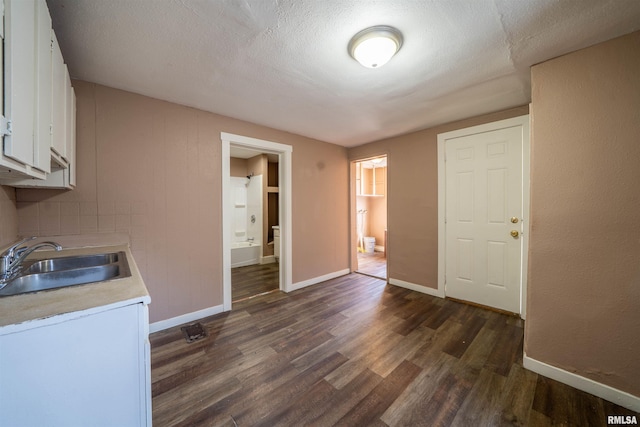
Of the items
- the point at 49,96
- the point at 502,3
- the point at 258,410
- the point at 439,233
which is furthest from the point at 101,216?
the point at 439,233

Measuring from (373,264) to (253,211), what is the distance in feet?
9.76

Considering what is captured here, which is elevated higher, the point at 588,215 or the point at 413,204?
the point at 413,204

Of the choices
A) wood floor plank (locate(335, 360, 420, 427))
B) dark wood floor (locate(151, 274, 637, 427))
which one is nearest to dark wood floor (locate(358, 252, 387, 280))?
dark wood floor (locate(151, 274, 637, 427))

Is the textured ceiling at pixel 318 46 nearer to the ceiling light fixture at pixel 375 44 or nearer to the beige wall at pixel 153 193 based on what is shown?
the ceiling light fixture at pixel 375 44

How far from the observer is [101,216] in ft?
6.86

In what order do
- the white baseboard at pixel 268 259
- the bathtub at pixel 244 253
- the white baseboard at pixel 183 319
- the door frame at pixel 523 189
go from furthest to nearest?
the white baseboard at pixel 268 259
the bathtub at pixel 244 253
the door frame at pixel 523 189
the white baseboard at pixel 183 319

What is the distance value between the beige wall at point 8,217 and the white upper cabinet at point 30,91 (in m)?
0.27

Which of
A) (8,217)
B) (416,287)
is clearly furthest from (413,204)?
(8,217)

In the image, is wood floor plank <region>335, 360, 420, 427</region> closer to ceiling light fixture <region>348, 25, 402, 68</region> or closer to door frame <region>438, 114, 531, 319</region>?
door frame <region>438, 114, 531, 319</region>

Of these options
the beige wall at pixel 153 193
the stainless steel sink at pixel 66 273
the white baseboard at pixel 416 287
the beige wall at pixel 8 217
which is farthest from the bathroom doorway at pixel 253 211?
the beige wall at pixel 8 217

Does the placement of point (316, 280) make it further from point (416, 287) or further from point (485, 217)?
point (485, 217)

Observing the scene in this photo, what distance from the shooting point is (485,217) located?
2850 mm

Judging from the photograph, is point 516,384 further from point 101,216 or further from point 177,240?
point 101,216

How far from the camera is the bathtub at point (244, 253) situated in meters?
4.76
